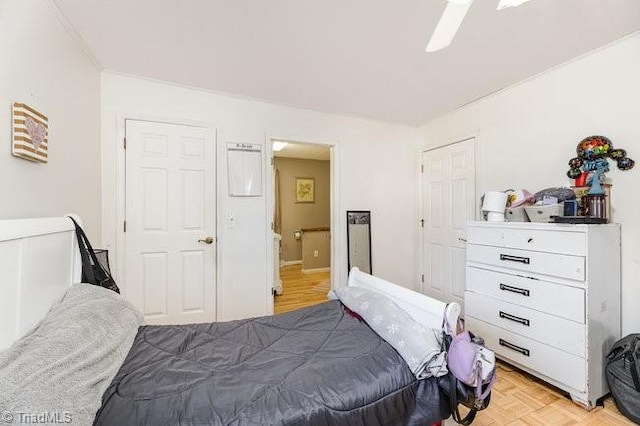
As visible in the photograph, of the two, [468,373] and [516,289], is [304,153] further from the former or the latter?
[468,373]

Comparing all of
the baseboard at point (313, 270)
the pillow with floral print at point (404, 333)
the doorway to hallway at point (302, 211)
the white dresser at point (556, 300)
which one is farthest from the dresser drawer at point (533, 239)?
the baseboard at point (313, 270)

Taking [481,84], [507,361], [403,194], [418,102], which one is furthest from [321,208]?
[507,361]

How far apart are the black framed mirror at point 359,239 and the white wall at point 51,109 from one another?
8.13 ft

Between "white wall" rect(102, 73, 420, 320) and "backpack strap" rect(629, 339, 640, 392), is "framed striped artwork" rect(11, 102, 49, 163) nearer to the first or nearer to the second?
"white wall" rect(102, 73, 420, 320)

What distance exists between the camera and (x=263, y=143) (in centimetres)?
311

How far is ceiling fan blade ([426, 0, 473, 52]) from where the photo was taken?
1678mm

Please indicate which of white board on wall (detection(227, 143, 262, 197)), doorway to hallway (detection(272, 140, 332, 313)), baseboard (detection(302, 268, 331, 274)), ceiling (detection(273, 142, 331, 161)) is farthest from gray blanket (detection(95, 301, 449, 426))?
ceiling (detection(273, 142, 331, 161))

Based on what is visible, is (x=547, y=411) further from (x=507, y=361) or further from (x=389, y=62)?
(x=389, y=62)

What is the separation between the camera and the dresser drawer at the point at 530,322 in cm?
188

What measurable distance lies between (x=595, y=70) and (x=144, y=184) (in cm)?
375

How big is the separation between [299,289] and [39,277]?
3.55 metres

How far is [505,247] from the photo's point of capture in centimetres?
229

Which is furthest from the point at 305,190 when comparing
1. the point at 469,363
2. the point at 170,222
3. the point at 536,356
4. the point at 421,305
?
the point at 469,363

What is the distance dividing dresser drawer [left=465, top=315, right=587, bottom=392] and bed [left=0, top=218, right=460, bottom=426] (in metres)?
1.21
